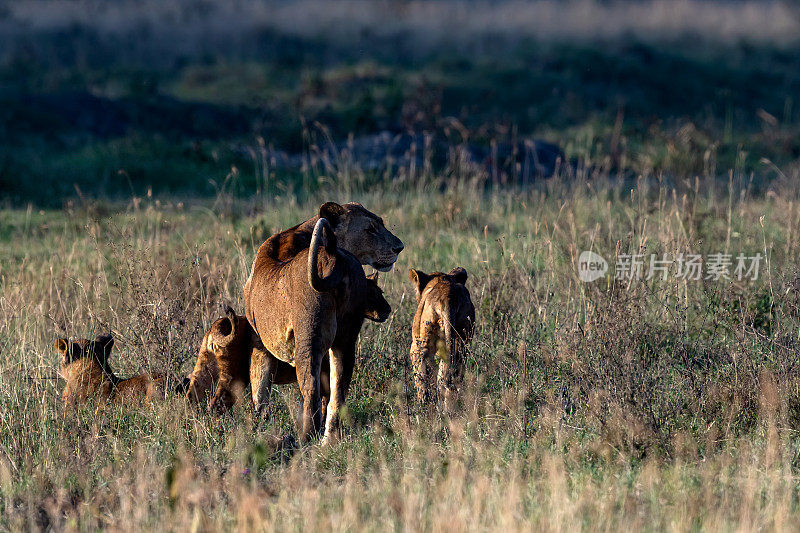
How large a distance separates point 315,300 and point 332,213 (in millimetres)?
636

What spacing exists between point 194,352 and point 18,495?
6.41ft

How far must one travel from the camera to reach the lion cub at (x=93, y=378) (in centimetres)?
571

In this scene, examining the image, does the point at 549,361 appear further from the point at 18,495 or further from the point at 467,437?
the point at 18,495

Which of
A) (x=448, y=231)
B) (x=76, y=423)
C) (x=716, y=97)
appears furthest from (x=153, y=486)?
(x=716, y=97)

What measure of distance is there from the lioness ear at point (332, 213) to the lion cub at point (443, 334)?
771 mm

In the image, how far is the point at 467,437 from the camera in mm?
5109

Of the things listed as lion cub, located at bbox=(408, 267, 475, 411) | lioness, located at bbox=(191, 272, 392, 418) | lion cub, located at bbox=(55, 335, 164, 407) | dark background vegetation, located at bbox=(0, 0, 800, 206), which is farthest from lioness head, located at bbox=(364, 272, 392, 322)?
dark background vegetation, located at bbox=(0, 0, 800, 206)

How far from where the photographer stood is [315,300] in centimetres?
468

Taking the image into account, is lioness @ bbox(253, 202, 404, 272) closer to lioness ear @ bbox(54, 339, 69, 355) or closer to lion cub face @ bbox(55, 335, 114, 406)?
lion cub face @ bbox(55, 335, 114, 406)

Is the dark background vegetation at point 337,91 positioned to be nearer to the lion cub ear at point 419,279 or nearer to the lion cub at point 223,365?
the lion cub ear at point 419,279

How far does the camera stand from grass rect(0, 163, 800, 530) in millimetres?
4199

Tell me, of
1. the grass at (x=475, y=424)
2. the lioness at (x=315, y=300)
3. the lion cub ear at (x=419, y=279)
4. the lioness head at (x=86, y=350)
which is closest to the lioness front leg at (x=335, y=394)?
the lioness at (x=315, y=300)

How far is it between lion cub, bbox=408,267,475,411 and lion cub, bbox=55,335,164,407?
4.97 ft

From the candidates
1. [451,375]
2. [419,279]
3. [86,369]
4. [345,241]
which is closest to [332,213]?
[345,241]
